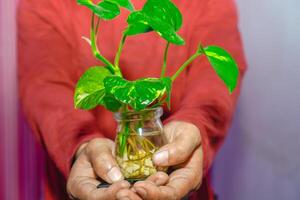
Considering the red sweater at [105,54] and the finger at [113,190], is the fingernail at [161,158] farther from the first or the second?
the red sweater at [105,54]

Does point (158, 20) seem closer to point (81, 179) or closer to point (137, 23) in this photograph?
point (137, 23)

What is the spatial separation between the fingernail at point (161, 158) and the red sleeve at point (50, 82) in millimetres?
152

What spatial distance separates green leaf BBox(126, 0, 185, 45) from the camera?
505 millimetres

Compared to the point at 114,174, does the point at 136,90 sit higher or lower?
higher

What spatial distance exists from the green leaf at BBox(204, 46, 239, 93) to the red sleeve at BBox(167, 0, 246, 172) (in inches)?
5.3

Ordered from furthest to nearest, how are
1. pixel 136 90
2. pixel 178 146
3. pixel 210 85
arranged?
pixel 210 85
pixel 178 146
pixel 136 90

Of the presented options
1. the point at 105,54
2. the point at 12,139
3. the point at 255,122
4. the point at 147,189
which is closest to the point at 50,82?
the point at 105,54

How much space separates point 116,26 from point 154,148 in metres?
0.27

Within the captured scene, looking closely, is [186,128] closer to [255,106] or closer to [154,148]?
[154,148]

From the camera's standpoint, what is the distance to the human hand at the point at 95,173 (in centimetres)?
53

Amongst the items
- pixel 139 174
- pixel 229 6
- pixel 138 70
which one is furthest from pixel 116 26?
pixel 139 174

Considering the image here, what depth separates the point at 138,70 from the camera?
2.53 feet

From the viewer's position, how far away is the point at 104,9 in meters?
0.52

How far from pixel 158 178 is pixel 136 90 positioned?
0.12 m
